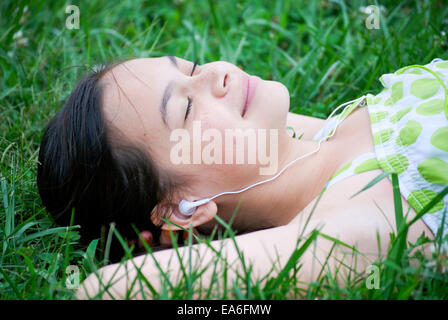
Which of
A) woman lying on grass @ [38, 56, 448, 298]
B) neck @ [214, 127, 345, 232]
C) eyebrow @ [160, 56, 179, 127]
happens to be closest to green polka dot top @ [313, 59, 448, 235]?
woman lying on grass @ [38, 56, 448, 298]

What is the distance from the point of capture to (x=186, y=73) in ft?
7.04

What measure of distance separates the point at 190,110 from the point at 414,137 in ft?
3.03

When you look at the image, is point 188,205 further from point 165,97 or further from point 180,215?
point 165,97

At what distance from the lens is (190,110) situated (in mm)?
2002

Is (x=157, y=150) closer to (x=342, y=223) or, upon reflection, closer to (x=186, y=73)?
(x=186, y=73)

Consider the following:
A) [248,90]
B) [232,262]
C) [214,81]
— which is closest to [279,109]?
[248,90]

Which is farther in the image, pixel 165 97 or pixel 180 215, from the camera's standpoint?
pixel 180 215

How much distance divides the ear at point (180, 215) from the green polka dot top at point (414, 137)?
0.53 metres

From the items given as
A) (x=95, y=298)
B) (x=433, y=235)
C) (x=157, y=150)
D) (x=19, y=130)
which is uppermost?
(x=19, y=130)

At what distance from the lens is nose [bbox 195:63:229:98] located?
6.71 ft

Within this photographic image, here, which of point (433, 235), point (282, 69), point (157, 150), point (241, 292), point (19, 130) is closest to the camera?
point (241, 292)

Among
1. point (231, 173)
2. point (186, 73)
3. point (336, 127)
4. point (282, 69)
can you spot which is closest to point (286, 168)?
point (231, 173)

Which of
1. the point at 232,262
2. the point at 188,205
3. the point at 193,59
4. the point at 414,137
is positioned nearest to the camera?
the point at 232,262

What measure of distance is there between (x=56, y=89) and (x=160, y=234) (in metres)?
1.37
